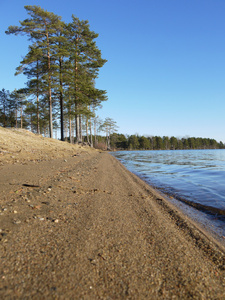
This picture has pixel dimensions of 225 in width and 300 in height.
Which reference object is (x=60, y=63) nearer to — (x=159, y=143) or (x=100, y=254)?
(x=100, y=254)

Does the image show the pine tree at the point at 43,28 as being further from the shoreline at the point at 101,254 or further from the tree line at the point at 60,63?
the shoreline at the point at 101,254

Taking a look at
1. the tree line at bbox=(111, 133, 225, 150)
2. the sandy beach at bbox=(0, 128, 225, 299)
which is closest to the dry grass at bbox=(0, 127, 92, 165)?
the sandy beach at bbox=(0, 128, 225, 299)

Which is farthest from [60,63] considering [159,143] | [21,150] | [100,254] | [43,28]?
[159,143]

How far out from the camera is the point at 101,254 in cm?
180

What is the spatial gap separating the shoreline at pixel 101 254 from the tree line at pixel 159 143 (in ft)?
270

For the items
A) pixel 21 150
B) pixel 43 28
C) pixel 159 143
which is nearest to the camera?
pixel 21 150

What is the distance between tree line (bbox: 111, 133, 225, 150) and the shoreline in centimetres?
8221

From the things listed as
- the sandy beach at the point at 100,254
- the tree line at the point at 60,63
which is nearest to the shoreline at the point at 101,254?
the sandy beach at the point at 100,254

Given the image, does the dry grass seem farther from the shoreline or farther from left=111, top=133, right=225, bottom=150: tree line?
left=111, top=133, right=225, bottom=150: tree line

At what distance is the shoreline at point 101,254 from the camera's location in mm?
1363

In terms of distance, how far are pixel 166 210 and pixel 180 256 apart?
173 cm

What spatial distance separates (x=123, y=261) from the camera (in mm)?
1720

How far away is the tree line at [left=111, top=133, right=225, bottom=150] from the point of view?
101012mm

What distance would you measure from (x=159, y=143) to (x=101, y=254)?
111530 millimetres
